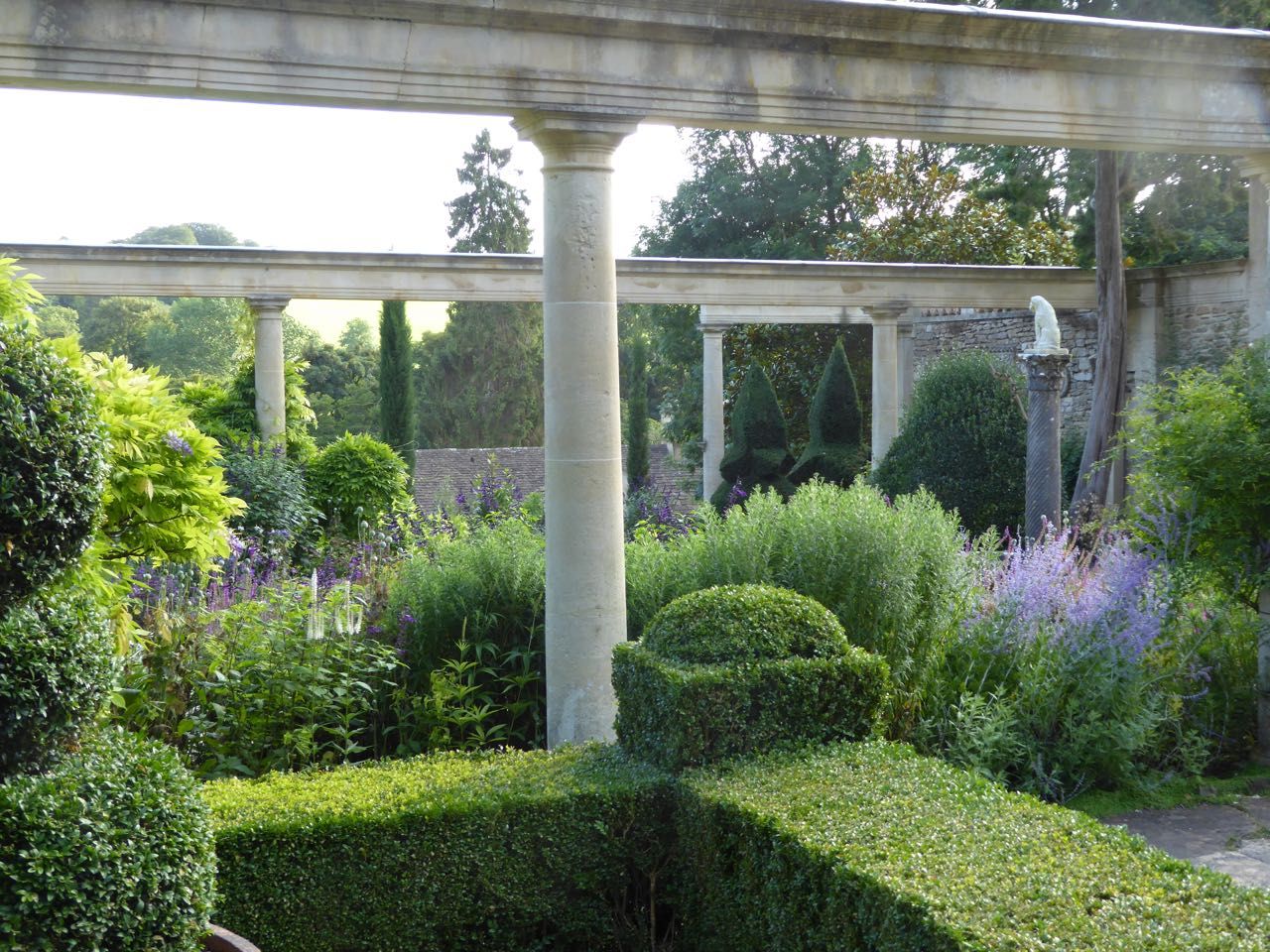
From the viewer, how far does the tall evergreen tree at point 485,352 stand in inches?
1390

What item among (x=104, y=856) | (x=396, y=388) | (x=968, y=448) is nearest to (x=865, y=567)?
(x=104, y=856)

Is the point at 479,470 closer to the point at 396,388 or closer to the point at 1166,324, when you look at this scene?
the point at 396,388

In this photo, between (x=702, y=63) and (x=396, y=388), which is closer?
(x=702, y=63)

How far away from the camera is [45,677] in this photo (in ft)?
9.45

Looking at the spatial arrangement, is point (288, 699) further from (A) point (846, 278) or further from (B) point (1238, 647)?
(A) point (846, 278)

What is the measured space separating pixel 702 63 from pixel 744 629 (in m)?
2.67

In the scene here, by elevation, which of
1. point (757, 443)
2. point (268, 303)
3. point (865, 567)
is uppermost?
point (268, 303)

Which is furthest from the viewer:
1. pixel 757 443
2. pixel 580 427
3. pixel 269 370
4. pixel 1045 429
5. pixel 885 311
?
pixel 757 443

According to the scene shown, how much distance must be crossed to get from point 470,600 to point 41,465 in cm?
366

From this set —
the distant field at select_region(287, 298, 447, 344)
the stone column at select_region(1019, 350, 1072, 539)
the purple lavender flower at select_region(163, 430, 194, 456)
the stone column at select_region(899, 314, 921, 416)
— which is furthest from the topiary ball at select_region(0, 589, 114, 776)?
the distant field at select_region(287, 298, 447, 344)

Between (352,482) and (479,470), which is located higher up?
(352,482)

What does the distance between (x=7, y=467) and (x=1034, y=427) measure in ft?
27.1

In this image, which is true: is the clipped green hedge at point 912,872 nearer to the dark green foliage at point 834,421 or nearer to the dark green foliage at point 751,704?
the dark green foliage at point 751,704

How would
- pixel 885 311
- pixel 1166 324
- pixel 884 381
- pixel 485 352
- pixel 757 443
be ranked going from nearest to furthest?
pixel 1166 324
pixel 885 311
pixel 884 381
pixel 757 443
pixel 485 352
